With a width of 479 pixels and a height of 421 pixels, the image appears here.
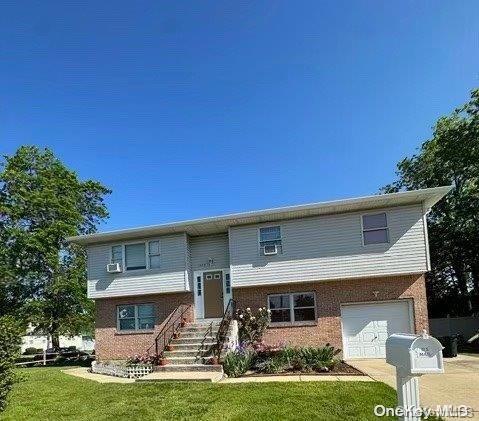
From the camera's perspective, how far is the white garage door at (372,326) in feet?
50.2

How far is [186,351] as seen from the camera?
48.1 feet

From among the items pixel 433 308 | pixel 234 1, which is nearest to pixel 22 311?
pixel 234 1

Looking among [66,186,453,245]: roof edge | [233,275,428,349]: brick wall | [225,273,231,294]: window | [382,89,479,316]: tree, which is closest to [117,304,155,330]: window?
[66,186,453,245]: roof edge

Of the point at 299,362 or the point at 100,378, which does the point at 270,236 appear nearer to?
the point at 299,362

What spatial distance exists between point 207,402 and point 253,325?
6925mm

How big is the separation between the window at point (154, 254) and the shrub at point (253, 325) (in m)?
4.15

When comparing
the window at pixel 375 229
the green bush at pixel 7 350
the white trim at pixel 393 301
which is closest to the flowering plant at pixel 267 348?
the white trim at pixel 393 301

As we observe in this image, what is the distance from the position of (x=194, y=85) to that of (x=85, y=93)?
467 centimetres

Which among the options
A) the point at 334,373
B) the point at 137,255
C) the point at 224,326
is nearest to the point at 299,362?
the point at 334,373

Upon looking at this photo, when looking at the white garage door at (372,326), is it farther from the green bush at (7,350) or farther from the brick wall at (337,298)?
the green bush at (7,350)

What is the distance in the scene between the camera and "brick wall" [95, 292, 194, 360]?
17391 mm

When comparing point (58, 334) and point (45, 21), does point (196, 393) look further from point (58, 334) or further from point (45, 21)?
point (58, 334)

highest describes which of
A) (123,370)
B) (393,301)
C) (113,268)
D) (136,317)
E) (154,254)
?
(154,254)

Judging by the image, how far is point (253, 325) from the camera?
16047mm
